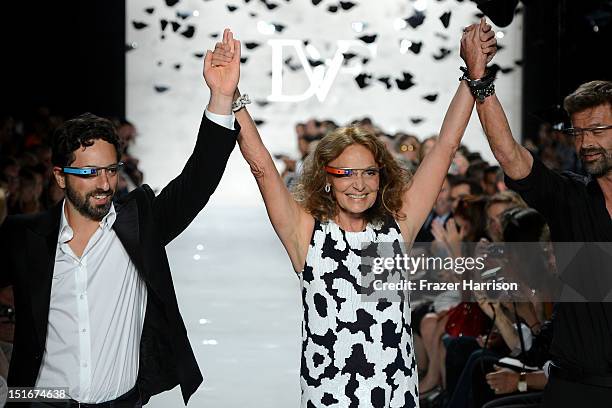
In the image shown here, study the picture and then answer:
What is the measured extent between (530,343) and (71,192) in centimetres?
256

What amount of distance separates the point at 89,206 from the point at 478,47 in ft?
4.05

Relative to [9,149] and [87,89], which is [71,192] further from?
[87,89]

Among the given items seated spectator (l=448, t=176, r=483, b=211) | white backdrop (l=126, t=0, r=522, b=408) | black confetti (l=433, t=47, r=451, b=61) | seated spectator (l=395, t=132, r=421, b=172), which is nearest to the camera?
seated spectator (l=448, t=176, r=483, b=211)

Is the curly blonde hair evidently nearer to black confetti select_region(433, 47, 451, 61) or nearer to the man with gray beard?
the man with gray beard

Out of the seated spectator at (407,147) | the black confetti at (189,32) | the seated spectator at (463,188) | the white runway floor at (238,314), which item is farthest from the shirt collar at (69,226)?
the black confetti at (189,32)

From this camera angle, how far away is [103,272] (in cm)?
298

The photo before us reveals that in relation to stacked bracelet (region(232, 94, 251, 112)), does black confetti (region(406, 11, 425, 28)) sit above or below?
above

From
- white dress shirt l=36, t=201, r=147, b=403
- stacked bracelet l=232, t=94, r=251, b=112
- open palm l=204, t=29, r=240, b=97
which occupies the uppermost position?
open palm l=204, t=29, r=240, b=97

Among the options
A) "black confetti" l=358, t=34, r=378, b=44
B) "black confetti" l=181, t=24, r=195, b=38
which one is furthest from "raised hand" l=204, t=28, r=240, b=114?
"black confetti" l=358, t=34, r=378, b=44

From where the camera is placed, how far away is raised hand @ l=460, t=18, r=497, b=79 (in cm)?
317

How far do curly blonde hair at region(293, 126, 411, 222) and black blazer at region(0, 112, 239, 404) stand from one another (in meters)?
0.37

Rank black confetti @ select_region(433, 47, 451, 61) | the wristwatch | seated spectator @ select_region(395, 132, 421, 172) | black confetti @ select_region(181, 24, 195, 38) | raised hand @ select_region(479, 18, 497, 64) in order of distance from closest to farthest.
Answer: raised hand @ select_region(479, 18, 497, 64) → the wristwatch → seated spectator @ select_region(395, 132, 421, 172) → black confetti @ select_region(181, 24, 195, 38) → black confetti @ select_region(433, 47, 451, 61)

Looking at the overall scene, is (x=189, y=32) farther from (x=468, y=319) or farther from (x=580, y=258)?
(x=580, y=258)

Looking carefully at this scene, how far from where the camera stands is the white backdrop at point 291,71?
14.4 meters
